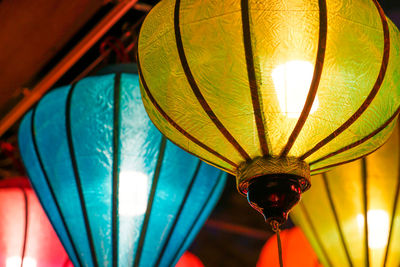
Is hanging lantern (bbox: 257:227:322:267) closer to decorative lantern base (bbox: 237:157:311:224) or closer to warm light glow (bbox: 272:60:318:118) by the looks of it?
Answer: decorative lantern base (bbox: 237:157:311:224)

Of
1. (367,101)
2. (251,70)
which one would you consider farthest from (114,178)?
(367,101)

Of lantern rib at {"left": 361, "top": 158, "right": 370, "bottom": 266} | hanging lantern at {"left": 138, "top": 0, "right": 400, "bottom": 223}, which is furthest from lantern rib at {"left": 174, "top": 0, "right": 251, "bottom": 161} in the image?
lantern rib at {"left": 361, "top": 158, "right": 370, "bottom": 266}

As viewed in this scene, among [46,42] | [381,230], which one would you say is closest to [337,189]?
[381,230]

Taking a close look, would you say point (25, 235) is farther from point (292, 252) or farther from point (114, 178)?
point (292, 252)

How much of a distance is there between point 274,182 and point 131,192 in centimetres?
54

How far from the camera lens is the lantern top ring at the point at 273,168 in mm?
1238

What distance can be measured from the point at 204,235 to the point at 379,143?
2.98 m

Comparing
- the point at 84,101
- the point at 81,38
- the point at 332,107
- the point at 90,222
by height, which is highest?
the point at 81,38

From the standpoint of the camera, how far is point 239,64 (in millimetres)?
1150

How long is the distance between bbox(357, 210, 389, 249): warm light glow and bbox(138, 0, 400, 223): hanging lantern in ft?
1.56

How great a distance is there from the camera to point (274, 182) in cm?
127

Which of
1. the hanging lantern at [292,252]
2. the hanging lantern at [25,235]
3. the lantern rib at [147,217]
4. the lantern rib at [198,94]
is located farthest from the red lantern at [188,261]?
the lantern rib at [198,94]

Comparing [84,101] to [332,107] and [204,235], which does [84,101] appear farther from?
[204,235]

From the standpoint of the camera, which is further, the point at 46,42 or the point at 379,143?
the point at 46,42
